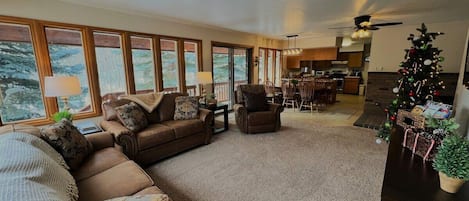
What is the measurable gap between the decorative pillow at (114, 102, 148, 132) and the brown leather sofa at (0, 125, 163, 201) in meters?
0.60

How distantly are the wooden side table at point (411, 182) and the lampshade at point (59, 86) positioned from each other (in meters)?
3.25

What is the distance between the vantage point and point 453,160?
3.42ft

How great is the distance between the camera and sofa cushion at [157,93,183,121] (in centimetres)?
349

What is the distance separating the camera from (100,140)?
2.35m

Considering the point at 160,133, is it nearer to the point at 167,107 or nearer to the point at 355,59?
the point at 167,107

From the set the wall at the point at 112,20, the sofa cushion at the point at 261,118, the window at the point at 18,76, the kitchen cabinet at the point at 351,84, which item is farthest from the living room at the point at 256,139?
the kitchen cabinet at the point at 351,84

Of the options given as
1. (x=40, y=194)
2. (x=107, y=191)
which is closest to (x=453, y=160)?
(x=40, y=194)

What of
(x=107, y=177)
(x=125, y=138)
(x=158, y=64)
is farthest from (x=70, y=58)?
(x=107, y=177)

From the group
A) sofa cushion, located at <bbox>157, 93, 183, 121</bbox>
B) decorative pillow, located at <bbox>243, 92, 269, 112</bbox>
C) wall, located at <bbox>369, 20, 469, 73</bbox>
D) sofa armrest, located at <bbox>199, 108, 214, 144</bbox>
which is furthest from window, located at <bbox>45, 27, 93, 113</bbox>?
wall, located at <bbox>369, 20, 469, 73</bbox>

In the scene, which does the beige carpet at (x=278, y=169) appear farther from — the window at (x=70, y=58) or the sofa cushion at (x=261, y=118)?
the window at (x=70, y=58)

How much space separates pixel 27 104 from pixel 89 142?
1.60 metres

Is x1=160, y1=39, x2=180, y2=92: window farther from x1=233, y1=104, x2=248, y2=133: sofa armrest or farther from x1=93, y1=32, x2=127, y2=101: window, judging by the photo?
x1=233, y1=104, x2=248, y2=133: sofa armrest

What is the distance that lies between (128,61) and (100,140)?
1948 millimetres

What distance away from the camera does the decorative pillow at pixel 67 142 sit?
6.05 ft
